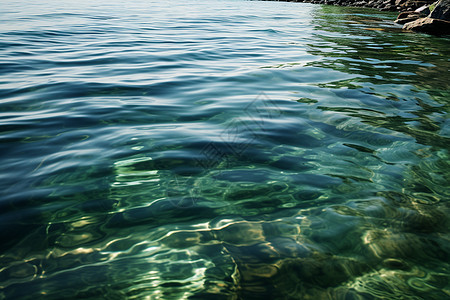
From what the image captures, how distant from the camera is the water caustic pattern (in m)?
1.86

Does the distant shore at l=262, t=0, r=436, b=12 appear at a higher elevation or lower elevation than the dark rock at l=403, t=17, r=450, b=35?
higher

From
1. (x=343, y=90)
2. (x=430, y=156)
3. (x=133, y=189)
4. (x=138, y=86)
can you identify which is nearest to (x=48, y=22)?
(x=138, y=86)

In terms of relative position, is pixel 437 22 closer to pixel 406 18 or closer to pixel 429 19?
pixel 429 19

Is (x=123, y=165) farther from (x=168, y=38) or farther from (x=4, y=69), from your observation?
(x=168, y=38)

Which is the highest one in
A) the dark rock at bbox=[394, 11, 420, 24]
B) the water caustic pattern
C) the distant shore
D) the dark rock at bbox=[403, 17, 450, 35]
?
the distant shore

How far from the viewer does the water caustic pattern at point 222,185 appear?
6.11 ft

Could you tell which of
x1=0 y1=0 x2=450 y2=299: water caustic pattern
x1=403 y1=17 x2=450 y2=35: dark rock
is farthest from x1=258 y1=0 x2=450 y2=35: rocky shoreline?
x1=0 y1=0 x2=450 y2=299: water caustic pattern

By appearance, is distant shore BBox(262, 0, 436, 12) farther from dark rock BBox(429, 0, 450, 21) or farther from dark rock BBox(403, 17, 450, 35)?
dark rock BBox(403, 17, 450, 35)

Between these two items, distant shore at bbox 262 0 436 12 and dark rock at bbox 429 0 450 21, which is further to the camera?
distant shore at bbox 262 0 436 12

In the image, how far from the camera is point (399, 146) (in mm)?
3383

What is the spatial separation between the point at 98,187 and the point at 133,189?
27cm

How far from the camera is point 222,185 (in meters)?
2.72

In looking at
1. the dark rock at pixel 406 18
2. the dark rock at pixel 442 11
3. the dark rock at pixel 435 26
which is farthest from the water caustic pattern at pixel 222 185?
the dark rock at pixel 406 18

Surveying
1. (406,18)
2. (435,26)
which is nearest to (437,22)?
(435,26)
